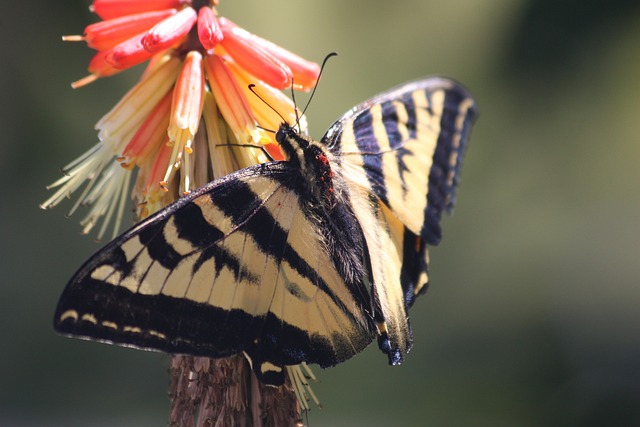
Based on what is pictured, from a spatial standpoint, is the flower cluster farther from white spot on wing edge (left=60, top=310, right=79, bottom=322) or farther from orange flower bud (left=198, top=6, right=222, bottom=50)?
white spot on wing edge (left=60, top=310, right=79, bottom=322)

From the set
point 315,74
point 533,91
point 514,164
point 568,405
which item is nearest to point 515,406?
point 568,405

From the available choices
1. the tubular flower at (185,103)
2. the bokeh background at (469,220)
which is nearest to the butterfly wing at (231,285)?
the tubular flower at (185,103)

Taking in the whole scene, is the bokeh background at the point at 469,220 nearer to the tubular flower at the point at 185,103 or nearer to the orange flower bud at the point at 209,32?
the tubular flower at the point at 185,103

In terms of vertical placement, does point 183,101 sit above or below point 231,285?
above

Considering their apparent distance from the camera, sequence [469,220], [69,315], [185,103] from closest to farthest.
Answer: [69,315]
[185,103]
[469,220]

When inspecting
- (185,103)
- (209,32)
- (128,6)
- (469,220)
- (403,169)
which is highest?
(128,6)

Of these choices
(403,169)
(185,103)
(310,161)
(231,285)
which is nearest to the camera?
(231,285)

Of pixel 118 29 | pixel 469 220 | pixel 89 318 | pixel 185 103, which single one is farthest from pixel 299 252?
pixel 469 220

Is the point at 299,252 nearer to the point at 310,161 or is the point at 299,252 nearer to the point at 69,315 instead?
the point at 310,161

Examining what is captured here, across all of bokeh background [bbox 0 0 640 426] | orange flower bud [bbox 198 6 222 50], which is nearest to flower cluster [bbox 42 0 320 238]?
orange flower bud [bbox 198 6 222 50]
